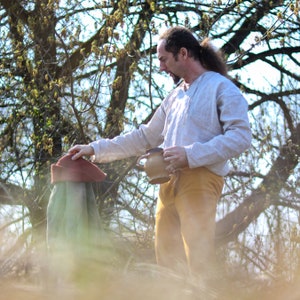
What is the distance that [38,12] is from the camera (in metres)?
6.41

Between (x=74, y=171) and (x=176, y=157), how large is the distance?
510 mm

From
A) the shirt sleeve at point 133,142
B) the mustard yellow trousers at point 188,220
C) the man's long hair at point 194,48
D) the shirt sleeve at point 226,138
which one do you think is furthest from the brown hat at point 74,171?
the man's long hair at point 194,48

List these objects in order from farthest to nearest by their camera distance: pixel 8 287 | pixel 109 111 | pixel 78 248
Result: pixel 109 111
pixel 78 248
pixel 8 287

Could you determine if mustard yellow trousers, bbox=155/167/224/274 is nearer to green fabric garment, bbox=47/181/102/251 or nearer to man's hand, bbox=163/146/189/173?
man's hand, bbox=163/146/189/173

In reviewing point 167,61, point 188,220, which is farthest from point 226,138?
point 167,61

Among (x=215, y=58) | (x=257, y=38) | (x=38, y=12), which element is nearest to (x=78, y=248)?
(x=215, y=58)

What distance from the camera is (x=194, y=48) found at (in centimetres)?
312

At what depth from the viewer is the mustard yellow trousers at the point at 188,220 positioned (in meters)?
2.81

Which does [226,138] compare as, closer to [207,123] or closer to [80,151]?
[207,123]

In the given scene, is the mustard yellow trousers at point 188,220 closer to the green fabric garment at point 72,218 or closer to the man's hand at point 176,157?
the man's hand at point 176,157

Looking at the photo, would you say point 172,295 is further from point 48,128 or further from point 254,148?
point 254,148

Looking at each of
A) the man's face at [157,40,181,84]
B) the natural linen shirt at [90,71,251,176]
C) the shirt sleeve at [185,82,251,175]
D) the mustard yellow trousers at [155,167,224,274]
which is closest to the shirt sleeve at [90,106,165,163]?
the natural linen shirt at [90,71,251,176]

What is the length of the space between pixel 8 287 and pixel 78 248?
1.19 metres

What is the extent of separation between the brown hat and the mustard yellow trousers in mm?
320
